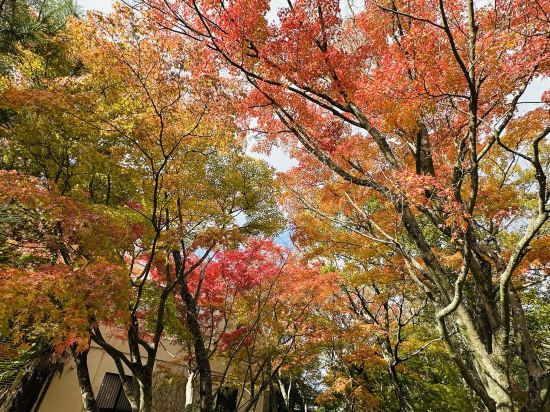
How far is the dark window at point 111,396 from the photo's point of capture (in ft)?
37.7

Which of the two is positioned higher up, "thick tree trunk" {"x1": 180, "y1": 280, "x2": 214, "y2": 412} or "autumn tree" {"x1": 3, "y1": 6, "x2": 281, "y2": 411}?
"autumn tree" {"x1": 3, "y1": 6, "x2": 281, "y2": 411}

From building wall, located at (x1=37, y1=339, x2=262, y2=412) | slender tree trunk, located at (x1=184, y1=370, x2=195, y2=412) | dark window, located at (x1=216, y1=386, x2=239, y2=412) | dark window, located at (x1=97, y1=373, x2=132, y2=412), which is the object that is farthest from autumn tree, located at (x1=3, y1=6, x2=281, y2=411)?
dark window, located at (x1=216, y1=386, x2=239, y2=412)

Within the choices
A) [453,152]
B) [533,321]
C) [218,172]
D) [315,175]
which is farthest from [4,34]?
[533,321]

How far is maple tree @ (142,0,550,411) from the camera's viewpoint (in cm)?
433

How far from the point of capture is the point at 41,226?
5.43 m

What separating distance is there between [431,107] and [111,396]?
533 inches

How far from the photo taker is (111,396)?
461 inches

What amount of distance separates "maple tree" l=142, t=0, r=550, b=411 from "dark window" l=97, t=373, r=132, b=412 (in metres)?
10.8

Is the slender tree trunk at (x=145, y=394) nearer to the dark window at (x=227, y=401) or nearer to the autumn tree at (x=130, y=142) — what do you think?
the autumn tree at (x=130, y=142)

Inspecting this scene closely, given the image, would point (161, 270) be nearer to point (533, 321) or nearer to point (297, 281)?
point (297, 281)

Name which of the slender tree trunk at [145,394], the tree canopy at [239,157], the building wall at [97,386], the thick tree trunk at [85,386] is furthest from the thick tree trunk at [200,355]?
the slender tree trunk at [145,394]

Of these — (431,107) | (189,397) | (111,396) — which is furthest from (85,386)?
(431,107)

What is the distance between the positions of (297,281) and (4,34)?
9.87 m

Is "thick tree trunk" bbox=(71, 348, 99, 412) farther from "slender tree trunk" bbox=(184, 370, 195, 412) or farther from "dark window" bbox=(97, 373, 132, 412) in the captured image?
"dark window" bbox=(97, 373, 132, 412)
